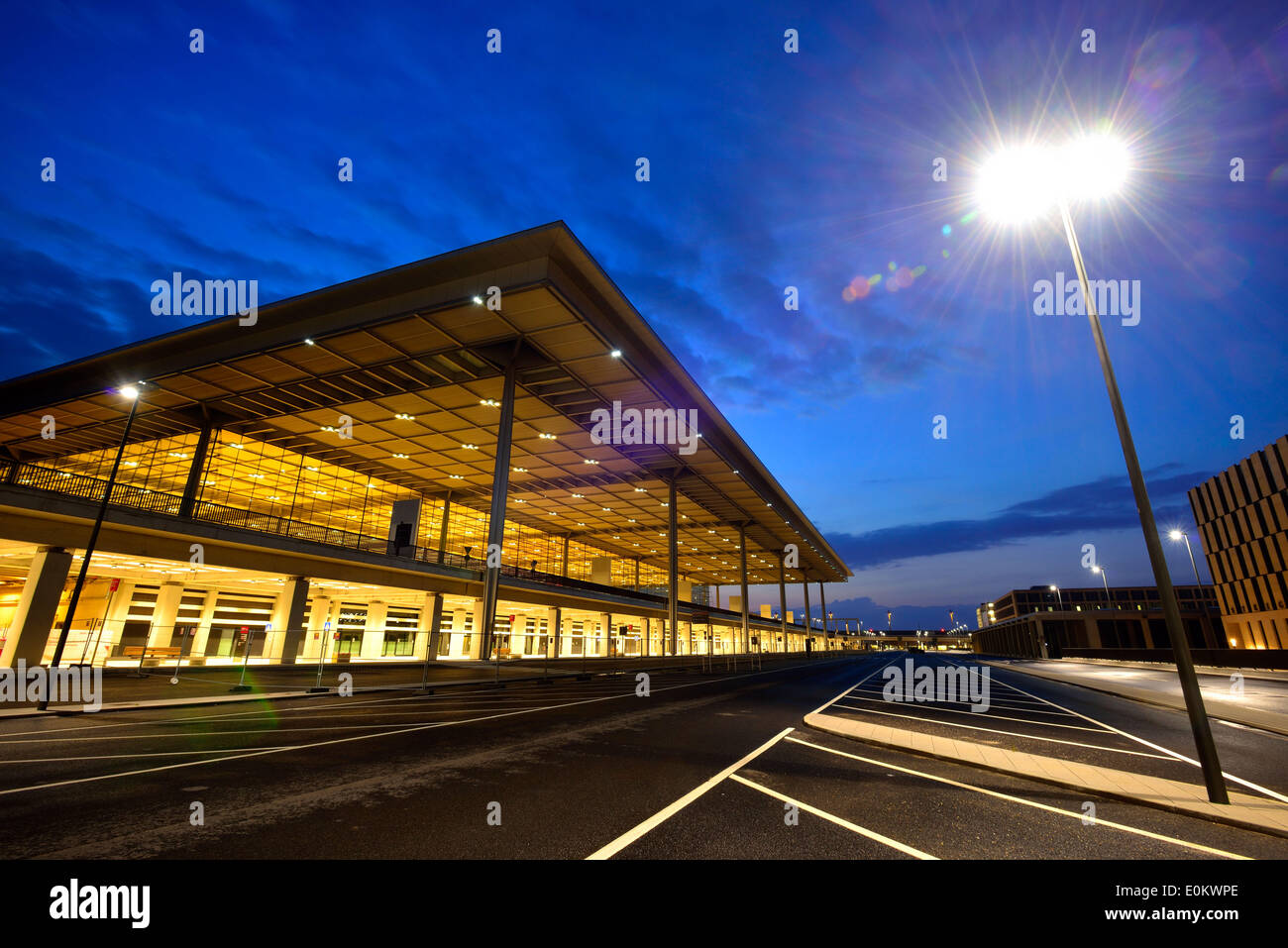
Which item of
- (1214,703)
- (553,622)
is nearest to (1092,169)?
(1214,703)

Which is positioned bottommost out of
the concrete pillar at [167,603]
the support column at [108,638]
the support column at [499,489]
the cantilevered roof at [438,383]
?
the support column at [108,638]

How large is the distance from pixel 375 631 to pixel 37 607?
2006 centimetres

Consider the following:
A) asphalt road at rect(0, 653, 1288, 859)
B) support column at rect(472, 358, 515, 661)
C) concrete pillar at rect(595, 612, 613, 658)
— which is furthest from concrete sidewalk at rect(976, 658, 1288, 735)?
concrete pillar at rect(595, 612, 613, 658)

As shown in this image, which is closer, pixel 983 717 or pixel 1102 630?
pixel 983 717

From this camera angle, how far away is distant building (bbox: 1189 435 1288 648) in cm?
4641

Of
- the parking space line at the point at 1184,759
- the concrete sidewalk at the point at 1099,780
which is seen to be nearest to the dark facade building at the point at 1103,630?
the parking space line at the point at 1184,759

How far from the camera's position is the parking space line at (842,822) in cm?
443

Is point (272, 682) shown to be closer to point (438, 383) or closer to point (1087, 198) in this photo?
point (438, 383)

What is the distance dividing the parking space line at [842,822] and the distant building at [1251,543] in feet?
217

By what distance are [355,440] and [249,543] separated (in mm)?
12070

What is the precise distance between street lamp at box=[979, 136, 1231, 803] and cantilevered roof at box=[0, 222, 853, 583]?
47.2 feet

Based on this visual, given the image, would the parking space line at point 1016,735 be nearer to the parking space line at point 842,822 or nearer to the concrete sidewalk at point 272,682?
the parking space line at point 842,822

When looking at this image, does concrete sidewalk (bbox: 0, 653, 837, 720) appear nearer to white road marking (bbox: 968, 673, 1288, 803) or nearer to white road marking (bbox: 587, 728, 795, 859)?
white road marking (bbox: 587, 728, 795, 859)

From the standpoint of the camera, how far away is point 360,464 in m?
41.3
